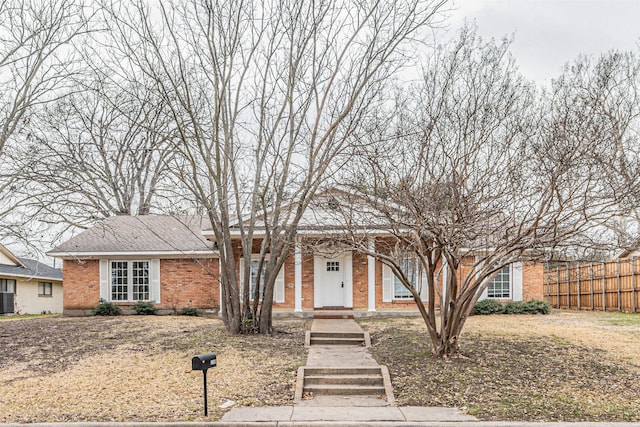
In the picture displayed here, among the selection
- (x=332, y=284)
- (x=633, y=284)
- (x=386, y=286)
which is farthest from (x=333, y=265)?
(x=633, y=284)

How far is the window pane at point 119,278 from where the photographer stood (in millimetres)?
23077

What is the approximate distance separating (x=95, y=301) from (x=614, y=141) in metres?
18.9

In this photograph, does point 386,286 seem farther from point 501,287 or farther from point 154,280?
point 154,280

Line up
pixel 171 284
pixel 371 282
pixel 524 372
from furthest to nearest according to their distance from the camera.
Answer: pixel 171 284 < pixel 371 282 < pixel 524 372

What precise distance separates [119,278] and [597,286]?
64.6 ft

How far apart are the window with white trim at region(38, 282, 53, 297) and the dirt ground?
18.9m

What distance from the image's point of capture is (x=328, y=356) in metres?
13.0

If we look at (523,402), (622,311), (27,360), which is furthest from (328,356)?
(622,311)

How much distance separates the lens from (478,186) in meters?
11.5

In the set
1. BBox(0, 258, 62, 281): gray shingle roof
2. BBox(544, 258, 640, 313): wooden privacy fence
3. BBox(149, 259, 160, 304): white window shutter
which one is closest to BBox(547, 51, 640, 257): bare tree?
BBox(544, 258, 640, 313): wooden privacy fence

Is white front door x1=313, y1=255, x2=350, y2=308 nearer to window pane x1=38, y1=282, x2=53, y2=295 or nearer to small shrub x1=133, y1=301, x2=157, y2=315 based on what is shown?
small shrub x1=133, y1=301, x2=157, y2=315

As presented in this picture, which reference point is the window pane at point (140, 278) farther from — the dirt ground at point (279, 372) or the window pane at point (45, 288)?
the window pane at point (45, 288)

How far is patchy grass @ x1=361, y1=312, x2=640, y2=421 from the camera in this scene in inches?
365

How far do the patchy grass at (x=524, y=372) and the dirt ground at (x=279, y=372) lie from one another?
0.02 m
